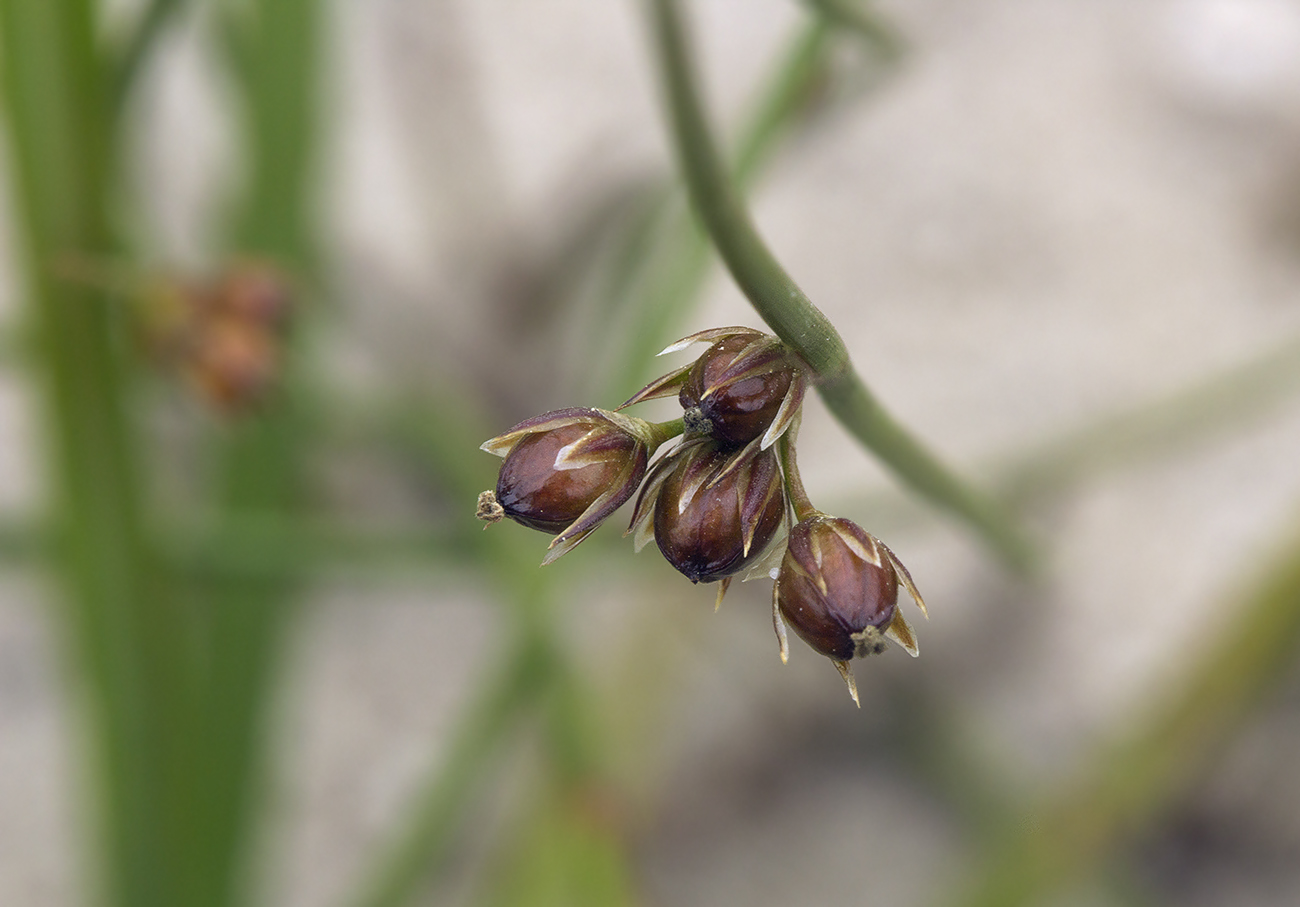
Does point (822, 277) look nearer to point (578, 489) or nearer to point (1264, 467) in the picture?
point (1264, 467)

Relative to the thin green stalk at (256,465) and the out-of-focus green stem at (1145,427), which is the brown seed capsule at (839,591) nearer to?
the thin green stalk at (256,465)

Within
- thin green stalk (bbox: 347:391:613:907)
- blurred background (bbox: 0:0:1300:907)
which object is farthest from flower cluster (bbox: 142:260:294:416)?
thin green stalk (bbox: 347:391:613:907)

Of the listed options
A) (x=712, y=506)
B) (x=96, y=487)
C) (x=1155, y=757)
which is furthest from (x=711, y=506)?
(x=1155, y=757)

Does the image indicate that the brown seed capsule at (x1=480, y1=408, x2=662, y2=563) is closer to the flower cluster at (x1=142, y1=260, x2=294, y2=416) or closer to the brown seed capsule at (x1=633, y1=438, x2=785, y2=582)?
the brown seed capsule at (x1=633, y1=438, x2=785, y2=582)

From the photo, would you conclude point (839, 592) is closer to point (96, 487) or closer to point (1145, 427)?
point (96, 487)

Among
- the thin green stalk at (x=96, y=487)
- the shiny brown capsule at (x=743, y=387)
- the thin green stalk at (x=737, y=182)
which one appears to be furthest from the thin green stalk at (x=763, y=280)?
the thin green stalk at (x=96, y=487)

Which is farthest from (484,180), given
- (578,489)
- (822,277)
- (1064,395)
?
Answer: (578,489)
